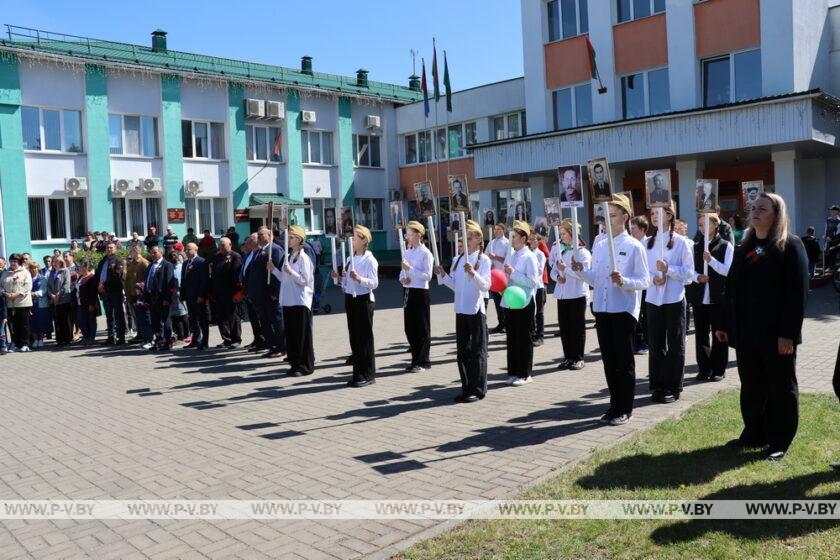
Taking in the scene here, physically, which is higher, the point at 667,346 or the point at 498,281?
the point at 498,281

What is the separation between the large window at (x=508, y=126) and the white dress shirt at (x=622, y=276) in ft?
83.0

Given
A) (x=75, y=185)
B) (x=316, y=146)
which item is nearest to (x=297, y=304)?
(x=75, y=185)

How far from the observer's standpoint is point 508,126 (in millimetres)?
32781

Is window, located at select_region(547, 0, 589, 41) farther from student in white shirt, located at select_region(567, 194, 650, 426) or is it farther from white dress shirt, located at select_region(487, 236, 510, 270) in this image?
student in white shirt, located at select_region(567, 194, 650, 426)

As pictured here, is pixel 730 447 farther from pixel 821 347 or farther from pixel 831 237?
pixel 831 237

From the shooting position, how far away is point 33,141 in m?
26.2

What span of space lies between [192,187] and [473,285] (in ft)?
77.8

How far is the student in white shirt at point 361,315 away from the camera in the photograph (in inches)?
387

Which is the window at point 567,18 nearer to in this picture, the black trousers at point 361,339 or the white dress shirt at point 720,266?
the white dress shirt at point 720,266

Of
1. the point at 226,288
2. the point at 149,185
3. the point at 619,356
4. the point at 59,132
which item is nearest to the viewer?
the point at 619,356

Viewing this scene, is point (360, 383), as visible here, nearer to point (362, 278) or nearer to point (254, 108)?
point (362, 278)

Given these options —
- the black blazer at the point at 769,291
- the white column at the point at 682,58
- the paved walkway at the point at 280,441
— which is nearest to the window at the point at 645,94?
the white column at the point at 682,58

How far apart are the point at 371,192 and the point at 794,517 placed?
110 ft

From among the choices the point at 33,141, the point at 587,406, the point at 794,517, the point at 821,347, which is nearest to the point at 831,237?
the point at 821,347
